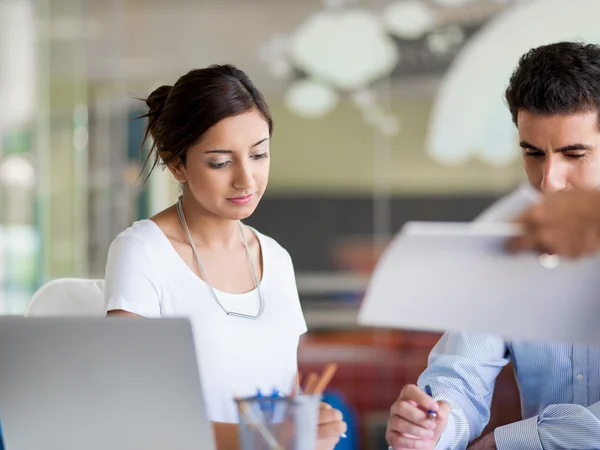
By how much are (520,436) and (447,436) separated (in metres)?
0.11

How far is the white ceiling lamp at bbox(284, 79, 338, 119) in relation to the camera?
552 cm

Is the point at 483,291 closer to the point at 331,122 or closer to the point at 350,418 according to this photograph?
the point at 350,418

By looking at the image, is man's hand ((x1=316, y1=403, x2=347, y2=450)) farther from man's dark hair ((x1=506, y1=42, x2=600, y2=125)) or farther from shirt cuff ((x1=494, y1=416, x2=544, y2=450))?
man's dark hair ((x1=506, y1=42, x2=600, y2=125))

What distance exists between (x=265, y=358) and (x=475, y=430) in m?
0.37

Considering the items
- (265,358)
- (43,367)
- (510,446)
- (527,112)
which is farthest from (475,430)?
(43,367)

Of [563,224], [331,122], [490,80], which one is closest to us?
[563,224]

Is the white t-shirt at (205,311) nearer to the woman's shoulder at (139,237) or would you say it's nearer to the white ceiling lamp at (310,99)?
the woman's shoulder at (139,237)

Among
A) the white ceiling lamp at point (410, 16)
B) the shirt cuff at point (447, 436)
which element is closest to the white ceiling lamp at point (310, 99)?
the white ceiling lamp at point (410, 16)

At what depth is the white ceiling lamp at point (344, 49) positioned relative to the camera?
5371 millimetres

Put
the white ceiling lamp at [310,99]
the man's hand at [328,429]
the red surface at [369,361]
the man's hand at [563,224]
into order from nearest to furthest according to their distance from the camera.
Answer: the man's hand at [563,224]
the man's hand at [328,429]
the red surface at [369,361]
the white ceiling lamp at [310,99]

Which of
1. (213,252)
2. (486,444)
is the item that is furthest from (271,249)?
(486,444)

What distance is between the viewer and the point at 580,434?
52.7 inches

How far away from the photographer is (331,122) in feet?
18.2

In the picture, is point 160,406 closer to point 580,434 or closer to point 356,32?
point 580,434
